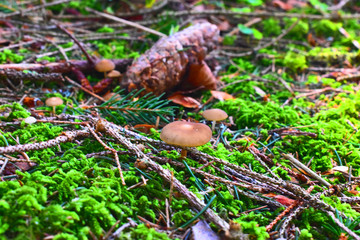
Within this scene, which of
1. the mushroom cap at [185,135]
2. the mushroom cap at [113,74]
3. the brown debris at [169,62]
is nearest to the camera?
the mushroom cap at [185,135]

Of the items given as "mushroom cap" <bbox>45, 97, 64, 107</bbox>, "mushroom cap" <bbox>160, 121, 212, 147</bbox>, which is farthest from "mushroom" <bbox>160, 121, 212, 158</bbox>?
"mushroom cap" <bbox>45, 97, 64, 107</bbox>

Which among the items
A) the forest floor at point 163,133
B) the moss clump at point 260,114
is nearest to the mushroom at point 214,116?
the forest floor at point 163,133

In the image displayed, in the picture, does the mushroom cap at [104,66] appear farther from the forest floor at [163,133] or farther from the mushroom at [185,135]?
the mushroom at [185,135]

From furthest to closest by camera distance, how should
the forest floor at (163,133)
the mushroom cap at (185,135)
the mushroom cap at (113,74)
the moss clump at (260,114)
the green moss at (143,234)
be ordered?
the mushroom cap at (113,74) → the moss clump at (260,114) → the mushroom cap at (185,135) → the forest floor at (163,133) → the green moss at (143,234)

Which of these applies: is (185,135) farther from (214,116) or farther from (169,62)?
(169,62)

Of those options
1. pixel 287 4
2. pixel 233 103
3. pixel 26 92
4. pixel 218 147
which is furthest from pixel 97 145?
pixel 287 4

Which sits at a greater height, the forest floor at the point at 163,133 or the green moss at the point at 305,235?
the forest floor at the point at 163,133

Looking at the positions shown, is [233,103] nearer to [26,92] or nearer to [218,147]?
[218,147]
